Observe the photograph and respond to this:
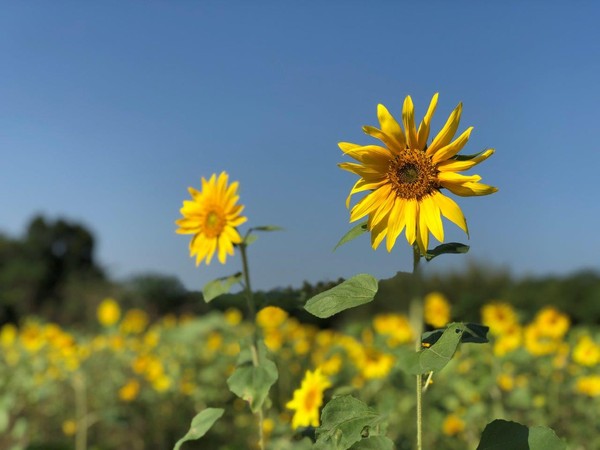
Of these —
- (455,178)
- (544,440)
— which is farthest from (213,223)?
(544,440)

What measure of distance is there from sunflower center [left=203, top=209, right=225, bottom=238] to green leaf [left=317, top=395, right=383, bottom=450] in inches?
31.2

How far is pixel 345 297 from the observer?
53.3 inches

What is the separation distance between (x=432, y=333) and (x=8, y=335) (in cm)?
726

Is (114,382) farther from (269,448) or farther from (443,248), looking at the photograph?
(443,248)

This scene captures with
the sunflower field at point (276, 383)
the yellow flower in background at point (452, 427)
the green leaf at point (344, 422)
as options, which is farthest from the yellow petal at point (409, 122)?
the yellow flower in background at point (452, 427)

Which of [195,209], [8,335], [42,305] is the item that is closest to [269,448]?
[195,209]

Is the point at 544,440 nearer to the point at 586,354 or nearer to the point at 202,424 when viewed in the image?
the point at 202,424

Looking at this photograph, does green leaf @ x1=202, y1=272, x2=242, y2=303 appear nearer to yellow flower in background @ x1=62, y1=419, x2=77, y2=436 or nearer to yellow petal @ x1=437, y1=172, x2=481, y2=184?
yellow petal @ x1=437, y1=172, x2=481, y2=184

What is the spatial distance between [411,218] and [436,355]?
0.32 metres

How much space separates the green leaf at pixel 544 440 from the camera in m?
1.35

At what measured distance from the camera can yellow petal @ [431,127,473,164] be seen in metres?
1.45

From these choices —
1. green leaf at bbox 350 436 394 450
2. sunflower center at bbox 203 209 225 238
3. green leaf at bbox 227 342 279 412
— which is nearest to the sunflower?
sunflower center at bbox 203 209 225 238

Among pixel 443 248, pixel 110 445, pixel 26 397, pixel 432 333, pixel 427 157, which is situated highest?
pixel 427 157

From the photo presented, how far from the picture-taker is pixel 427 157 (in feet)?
4.90
